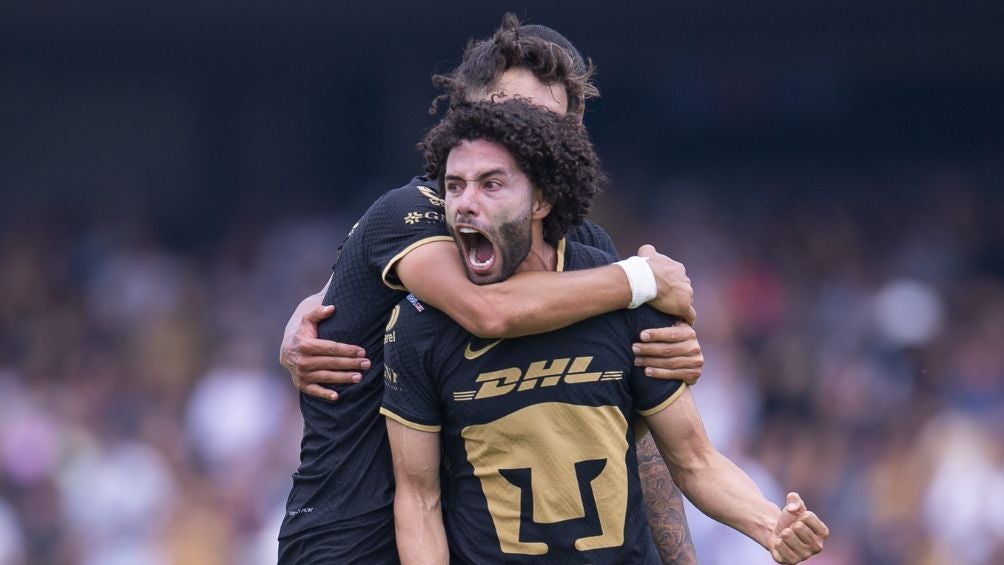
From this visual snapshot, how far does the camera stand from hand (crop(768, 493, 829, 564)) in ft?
11.6

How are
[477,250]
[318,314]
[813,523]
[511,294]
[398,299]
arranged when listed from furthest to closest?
1. [318,314]
2. [398,299]
3. [477,250]
4. [511,294]
5. [813,523]

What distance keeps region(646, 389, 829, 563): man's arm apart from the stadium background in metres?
4.61

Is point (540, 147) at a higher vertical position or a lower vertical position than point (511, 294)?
higher

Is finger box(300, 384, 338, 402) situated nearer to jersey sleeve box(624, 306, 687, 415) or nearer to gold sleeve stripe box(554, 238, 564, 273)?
gold sleeve stripe box(554, 238, 564, 273)

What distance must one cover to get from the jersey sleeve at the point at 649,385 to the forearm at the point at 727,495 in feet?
0.73

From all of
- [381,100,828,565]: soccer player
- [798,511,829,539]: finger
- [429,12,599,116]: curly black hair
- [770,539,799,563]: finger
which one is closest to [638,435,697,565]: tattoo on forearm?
[381,100,828,565]: soccer player

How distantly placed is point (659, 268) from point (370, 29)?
310 inches

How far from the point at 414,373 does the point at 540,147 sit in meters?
0.68

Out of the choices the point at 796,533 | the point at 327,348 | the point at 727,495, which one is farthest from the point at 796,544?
the point at 327,348

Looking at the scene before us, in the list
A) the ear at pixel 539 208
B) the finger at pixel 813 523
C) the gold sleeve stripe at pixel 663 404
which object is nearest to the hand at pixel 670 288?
the gold sleeve stripe at pixel 663 404

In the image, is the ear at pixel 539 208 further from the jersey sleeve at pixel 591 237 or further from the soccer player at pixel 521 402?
the jersey sleeve at pixel 591 237

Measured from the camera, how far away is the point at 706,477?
3.89m

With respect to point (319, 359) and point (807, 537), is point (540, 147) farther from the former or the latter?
point (807, 537)

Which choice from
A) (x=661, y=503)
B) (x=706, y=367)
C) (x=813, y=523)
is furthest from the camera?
(x=706, y=367)
